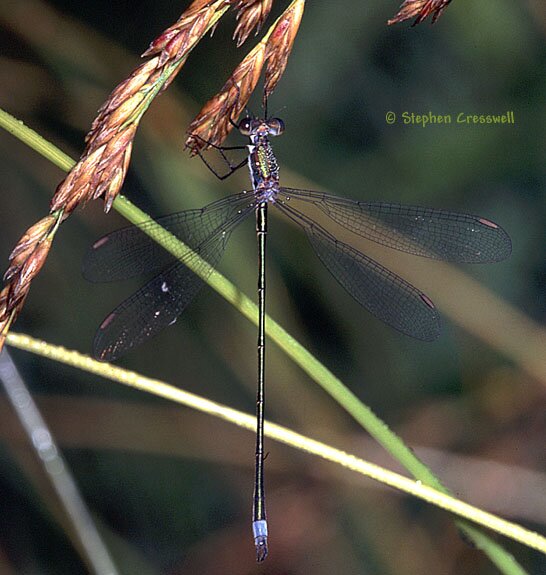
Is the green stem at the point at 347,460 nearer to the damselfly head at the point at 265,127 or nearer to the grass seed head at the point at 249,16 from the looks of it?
the grass seed head at the point at 249,16

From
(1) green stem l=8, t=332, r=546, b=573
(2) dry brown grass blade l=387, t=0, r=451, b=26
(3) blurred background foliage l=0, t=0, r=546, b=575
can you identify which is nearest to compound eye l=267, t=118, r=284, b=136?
(3) blurred background foliage l=0, t=0, r=546, b=575

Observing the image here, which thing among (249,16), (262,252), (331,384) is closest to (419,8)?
(249,16)

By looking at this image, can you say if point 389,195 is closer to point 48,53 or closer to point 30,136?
point 48,53

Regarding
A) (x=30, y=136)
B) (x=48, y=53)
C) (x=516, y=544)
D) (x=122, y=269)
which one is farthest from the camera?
(x=48, y=53)

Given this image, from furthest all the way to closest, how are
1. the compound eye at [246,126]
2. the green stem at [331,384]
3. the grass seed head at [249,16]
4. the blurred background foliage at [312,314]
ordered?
1. the blurred background foliage at [312,314]
2. the compound eye at [246,126]
3. the green stem at [331,384]
4. the grass seed head at [249,16]

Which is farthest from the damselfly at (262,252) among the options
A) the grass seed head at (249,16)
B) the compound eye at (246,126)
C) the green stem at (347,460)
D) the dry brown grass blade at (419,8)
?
the dry brown grass blade at (419,8)

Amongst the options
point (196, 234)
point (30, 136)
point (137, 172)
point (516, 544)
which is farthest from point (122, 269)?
point (516, 544)

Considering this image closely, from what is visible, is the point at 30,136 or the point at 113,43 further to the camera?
the point at 113,43

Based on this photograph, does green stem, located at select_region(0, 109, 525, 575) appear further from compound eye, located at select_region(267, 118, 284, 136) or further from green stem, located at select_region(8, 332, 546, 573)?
compound eye, located at select_region(267, 118, 284, 136)

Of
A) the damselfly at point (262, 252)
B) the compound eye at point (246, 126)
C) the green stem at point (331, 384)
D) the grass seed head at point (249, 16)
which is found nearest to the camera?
the grass seed head at point (249, 16)
